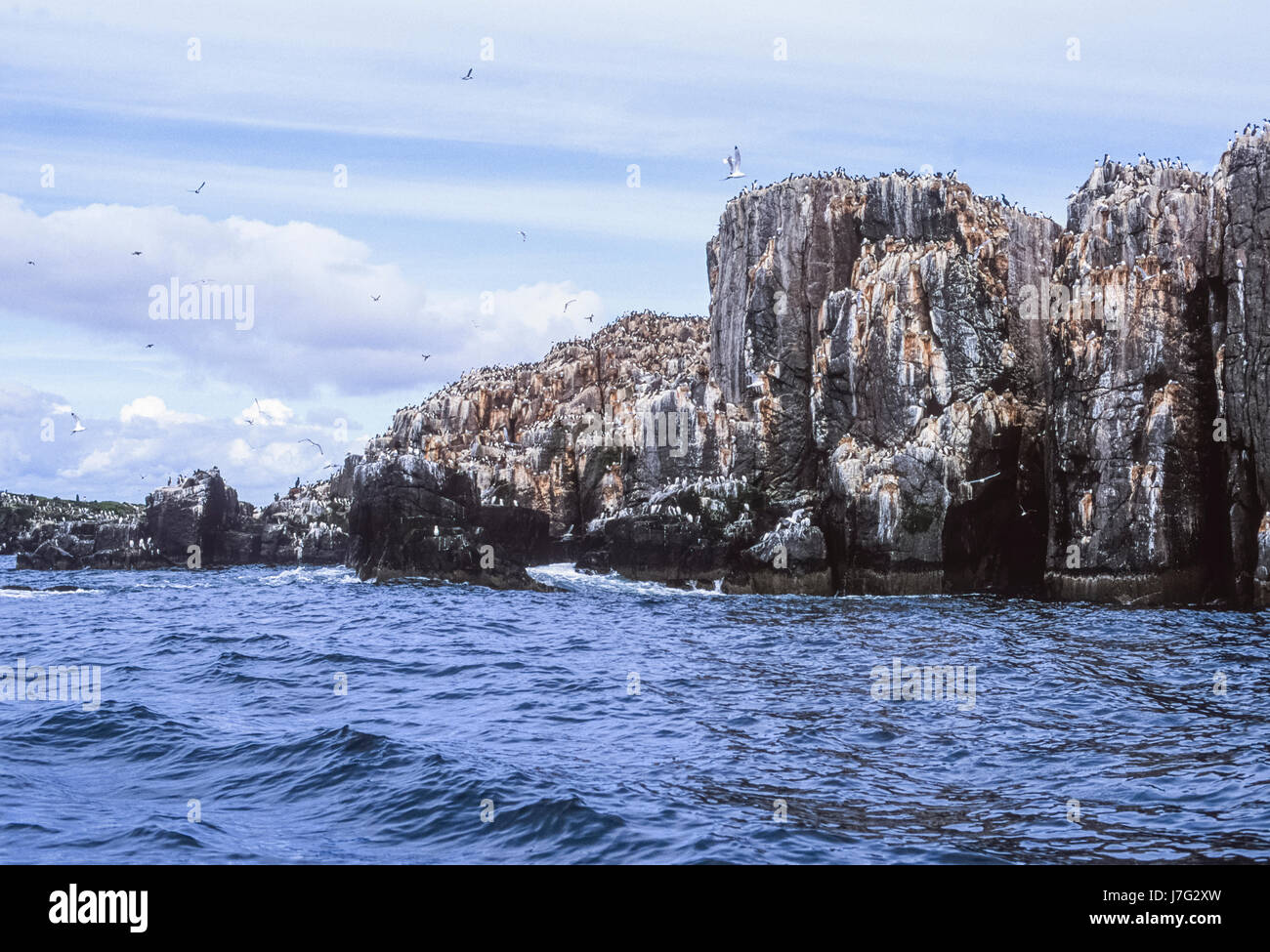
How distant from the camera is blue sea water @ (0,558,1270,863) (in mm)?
14000

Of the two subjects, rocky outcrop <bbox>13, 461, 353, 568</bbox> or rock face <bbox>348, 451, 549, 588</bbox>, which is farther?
rocky outcrop <bbox>13, 461, 353, 568</bbox>

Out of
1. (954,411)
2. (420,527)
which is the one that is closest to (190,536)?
(420,527)

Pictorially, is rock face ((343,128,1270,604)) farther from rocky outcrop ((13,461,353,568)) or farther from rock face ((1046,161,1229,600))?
rocky outcrop ((13,461,353,568))

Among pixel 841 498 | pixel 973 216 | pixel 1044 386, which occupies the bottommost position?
pixel 841 498

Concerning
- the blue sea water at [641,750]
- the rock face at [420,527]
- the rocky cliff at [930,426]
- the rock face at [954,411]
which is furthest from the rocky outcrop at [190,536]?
the blue sea water at [641,750]

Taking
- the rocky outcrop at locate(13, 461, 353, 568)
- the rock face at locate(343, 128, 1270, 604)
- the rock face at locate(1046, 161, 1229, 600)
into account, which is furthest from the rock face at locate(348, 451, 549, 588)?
the rocky outcrop at locate(13, 461, 353, 568)

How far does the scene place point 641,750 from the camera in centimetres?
1930

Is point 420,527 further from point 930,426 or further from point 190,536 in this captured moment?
point 190,536

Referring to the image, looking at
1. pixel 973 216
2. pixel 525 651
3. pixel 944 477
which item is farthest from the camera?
pixel 973 216

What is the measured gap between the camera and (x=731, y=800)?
52.0 feet

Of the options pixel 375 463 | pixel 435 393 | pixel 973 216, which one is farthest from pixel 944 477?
pixel 435 393

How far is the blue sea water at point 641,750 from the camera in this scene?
14.0 metres
